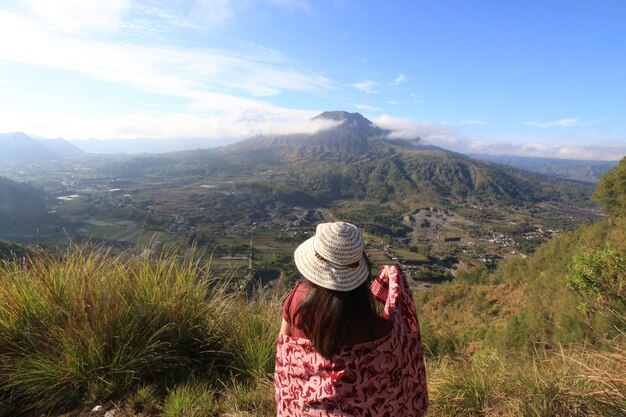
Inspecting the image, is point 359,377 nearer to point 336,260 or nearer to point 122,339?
point 336,260

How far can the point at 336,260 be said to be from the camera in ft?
5.29

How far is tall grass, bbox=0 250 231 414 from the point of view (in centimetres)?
244

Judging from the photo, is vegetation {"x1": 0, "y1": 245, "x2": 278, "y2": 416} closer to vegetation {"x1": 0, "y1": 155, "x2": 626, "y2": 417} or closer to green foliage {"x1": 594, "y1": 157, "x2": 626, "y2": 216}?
vegetation {"x1": 0, "y1": 155, "x2": 626, "y2": 417}

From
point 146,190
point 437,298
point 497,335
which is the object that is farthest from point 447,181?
point 497,335

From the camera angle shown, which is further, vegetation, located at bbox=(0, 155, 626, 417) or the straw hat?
vegetation, located at bbox=(0, 155, 626, 417)

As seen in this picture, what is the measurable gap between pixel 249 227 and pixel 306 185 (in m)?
73.8

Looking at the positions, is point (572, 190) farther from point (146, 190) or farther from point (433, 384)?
point (433, 384)

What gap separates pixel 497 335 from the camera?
57.2 ft

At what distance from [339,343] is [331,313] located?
0.51 ft

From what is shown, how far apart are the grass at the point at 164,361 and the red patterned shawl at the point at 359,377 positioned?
73cm

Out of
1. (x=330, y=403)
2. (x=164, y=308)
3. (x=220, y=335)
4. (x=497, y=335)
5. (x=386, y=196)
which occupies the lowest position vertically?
(x=386, y=196)

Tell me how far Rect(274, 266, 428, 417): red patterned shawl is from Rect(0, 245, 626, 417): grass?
73 cm

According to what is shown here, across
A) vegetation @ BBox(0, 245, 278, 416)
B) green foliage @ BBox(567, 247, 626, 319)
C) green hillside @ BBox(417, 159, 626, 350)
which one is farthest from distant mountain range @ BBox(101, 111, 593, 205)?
vegetation @ BBox(0, 245, 278, 416)

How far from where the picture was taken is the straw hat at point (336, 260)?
5.31ft
